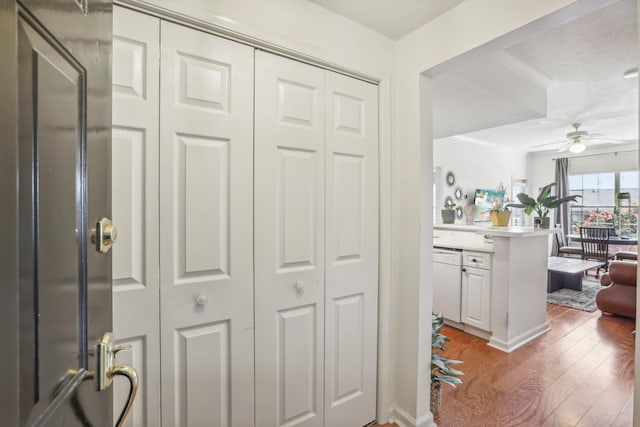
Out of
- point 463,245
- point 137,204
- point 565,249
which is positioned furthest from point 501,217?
point 565,249

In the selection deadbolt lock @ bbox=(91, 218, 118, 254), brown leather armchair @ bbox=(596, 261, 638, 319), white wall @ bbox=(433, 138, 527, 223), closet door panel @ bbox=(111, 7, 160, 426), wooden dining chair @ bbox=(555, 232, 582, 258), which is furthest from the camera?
wooden dining chair @ bbox=(555, 232, 582, 258)

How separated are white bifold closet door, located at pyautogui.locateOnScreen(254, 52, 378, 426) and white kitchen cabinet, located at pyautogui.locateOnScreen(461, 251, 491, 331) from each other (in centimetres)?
168

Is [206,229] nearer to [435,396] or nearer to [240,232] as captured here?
[240,232]

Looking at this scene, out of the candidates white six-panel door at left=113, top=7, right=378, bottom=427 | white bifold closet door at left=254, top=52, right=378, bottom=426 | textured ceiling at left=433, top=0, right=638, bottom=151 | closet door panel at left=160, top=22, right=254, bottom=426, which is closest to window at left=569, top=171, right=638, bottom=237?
textured ceiling at left=433, top=0, right=638, bottom=151

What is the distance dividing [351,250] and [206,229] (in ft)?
2.45

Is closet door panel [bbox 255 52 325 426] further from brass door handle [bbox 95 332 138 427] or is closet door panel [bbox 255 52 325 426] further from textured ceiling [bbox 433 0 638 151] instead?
textured ceiling [bbox 433 0 638 151]

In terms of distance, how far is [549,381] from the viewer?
223 cm

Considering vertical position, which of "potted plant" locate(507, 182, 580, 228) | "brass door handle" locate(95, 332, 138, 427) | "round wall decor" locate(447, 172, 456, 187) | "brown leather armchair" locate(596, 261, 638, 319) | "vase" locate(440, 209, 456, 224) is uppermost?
"round wall decor" locate(447, 172, 456, 187)

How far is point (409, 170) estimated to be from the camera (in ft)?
5.57

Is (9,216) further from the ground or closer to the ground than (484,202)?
closer to the ground

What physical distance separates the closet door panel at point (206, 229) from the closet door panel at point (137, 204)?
0.03 meters

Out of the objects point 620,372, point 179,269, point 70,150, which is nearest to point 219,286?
point 179,269

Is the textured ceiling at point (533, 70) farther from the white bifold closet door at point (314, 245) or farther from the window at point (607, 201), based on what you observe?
the window at point (607, 201)

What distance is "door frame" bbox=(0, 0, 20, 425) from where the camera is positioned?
339 millimetres
